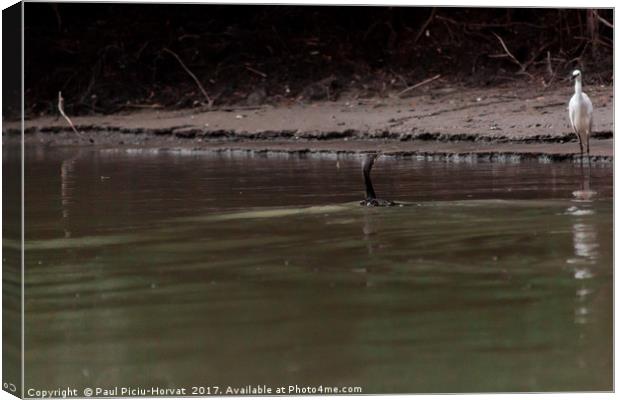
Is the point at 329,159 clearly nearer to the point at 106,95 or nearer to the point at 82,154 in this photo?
the point at 82,154

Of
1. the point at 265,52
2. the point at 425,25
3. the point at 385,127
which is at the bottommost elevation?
the point at 385,127

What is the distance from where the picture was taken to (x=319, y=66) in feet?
35.3

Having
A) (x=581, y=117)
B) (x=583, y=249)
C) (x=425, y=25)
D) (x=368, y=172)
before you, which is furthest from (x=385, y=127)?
(x=583, y=249)

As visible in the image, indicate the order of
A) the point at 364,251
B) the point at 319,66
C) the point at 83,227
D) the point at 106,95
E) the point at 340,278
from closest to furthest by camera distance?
the point at 340,278 < the point at 364,251 < the point at 83,227 < the point at 319,66 < the point at 106,95

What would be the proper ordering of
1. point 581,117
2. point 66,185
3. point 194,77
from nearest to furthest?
1. point 66,185
2. point 581,117
3. point 194,77

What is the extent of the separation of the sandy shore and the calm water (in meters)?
2.02

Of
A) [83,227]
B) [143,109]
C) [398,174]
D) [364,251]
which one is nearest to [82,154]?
[143,109]

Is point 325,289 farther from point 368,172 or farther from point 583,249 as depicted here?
point 368,172

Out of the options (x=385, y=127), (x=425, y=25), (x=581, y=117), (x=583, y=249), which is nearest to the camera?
(x=583, y=249)

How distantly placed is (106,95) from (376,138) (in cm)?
311

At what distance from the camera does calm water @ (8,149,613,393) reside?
289 centimetres

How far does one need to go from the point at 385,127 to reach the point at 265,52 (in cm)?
245

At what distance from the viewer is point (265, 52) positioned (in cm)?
1157

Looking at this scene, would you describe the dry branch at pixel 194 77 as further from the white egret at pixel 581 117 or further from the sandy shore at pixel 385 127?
the white egret at pixel 581 117
